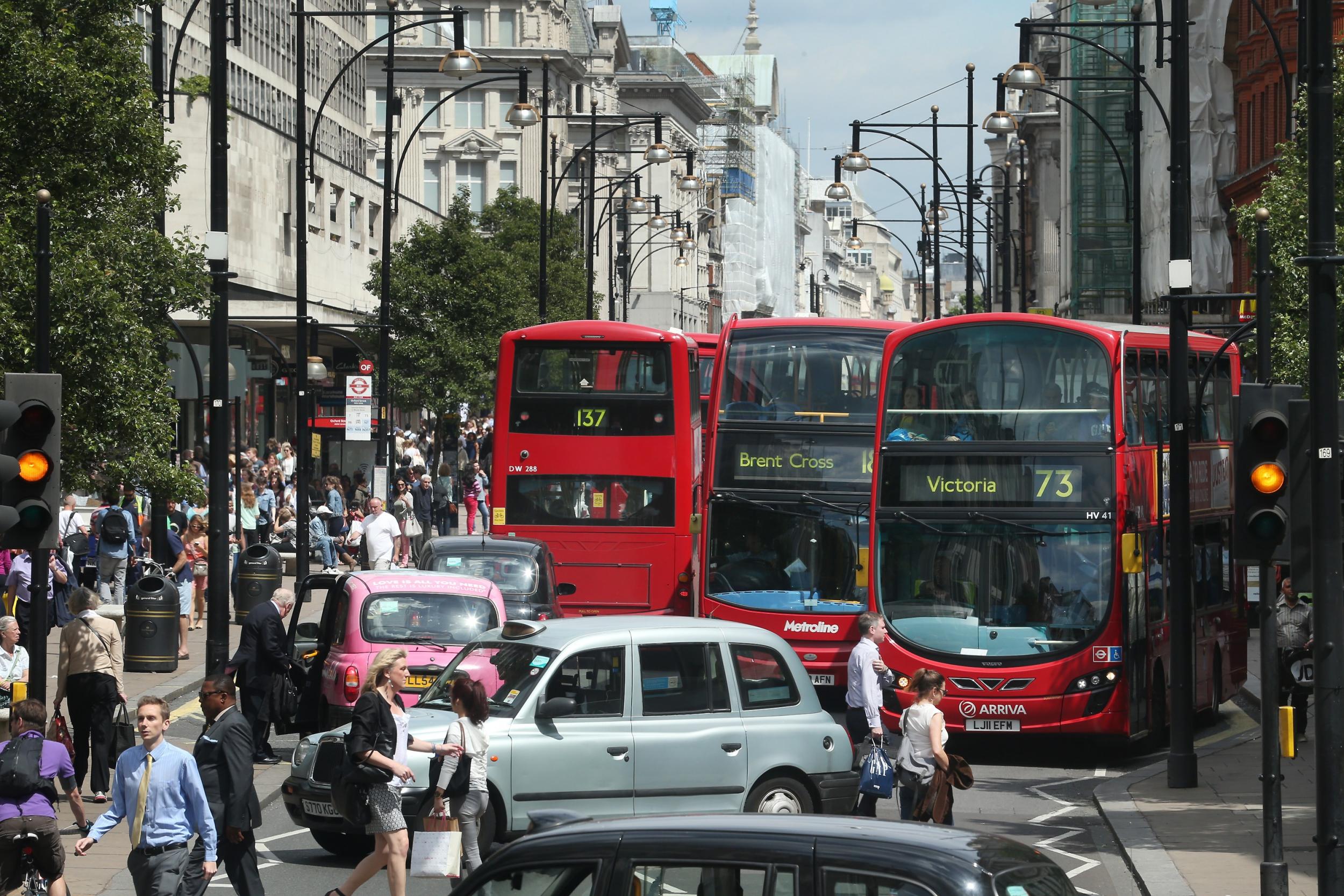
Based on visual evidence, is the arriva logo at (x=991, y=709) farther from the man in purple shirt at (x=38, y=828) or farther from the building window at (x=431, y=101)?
the building window at (x=431, y=101)

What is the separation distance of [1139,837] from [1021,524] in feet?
15.9

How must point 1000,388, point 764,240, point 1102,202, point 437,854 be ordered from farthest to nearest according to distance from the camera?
1. point 764,240
2. point 1102,202
3. point 1000,388
4. point 437,854

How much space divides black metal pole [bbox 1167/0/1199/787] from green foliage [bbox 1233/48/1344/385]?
28.4 feet

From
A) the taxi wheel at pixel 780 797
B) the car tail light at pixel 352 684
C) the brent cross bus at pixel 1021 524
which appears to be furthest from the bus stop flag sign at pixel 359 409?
the taxi wheel at pixel 780 797

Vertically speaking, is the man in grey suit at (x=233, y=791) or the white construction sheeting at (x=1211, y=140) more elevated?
the white construction sheeting at (x=1211, y=140)

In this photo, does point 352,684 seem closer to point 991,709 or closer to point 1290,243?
point 991,709

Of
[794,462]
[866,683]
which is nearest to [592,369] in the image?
[794,462]

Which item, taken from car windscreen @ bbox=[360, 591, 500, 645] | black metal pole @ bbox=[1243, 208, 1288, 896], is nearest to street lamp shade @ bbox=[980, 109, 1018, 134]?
car windscreen @ bbox=[360, 591, 500, 645]

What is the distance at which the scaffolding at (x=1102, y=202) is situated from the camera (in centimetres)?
6391

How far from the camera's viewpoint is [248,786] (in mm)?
10211

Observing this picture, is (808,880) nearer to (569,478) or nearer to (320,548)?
(569,478)

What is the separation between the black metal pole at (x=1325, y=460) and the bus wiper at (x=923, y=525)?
782 centimetres

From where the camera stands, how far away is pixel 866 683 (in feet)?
49.7

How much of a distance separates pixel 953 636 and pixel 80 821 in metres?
8.64
